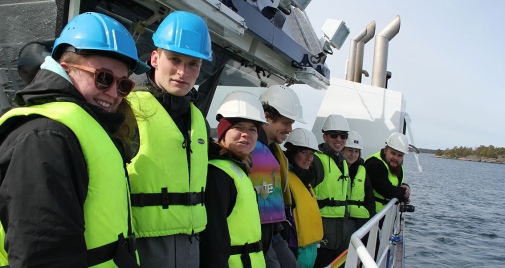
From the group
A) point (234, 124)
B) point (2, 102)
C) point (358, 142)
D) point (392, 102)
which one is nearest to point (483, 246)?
point (392, 102)

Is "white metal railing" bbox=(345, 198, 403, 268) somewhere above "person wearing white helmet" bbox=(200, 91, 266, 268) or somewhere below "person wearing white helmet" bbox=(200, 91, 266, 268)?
below

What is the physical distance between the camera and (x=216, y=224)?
6.06 feet

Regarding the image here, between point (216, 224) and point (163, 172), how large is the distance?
1.18ft

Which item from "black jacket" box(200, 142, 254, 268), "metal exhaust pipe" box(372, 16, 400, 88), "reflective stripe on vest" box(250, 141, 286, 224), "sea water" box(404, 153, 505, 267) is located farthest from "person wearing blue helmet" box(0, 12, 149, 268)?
"sea water" box(404, 153, 505, 267)

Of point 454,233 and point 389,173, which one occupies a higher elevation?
point 389,173

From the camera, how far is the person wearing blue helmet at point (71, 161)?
97 cm

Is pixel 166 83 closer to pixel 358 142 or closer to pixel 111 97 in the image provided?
Result: pixel 111 97

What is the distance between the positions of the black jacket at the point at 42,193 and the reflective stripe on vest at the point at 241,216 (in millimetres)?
974

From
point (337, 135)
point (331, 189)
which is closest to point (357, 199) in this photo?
point (331, 189)

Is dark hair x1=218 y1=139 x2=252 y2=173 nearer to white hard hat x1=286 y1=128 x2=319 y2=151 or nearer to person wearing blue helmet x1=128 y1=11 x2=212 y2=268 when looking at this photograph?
person wearing blue helmet x1=128 y1=11 x2=212 y2=268

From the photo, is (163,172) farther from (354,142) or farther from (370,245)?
(354,142)

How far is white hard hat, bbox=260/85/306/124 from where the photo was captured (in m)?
3.05

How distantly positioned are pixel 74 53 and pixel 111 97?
0.56ft

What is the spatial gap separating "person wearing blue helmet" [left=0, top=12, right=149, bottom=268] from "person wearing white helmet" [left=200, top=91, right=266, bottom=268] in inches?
23.1
